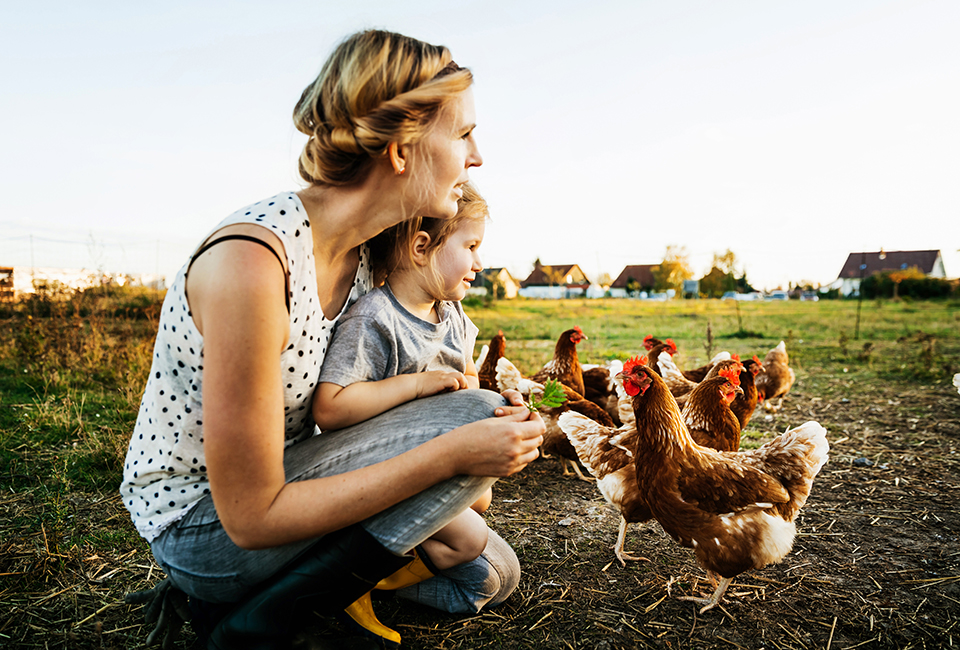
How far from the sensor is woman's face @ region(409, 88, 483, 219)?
148 centimetres

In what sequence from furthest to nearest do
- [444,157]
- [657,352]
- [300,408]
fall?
[657,352], [300,408], [444,157]

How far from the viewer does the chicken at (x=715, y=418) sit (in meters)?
3.15

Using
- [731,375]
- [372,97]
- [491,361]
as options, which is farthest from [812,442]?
[491,361]

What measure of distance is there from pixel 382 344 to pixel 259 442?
629 millimetres

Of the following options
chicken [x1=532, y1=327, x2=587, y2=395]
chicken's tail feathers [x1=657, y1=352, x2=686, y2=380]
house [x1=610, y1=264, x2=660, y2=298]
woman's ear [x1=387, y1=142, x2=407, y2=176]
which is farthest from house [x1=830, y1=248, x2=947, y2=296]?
woman's ear [x1=387, y1=142, x2=407, y2=176]

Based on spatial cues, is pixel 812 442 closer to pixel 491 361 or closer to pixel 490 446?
pixel 490 446

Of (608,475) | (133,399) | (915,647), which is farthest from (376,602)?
(133,399)

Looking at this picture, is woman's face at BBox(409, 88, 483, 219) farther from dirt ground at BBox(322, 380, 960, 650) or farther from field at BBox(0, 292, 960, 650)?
dirt ground at BBox(322, 380, 960, 650)

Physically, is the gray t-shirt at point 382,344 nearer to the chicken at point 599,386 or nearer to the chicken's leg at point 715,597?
the chicken's leg at point 715,597

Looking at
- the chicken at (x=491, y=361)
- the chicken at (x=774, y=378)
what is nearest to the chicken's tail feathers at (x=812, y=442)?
the chicken at (x=491, y=361)

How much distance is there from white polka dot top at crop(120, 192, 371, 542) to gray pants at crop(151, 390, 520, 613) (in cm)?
8

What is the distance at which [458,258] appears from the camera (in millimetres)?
1920

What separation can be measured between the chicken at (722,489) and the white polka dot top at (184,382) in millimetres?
1728

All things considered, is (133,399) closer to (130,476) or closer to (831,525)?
(130,476)
